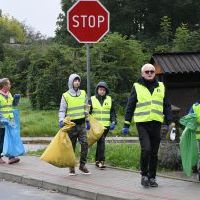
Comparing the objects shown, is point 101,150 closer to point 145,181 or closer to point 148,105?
point 145,181

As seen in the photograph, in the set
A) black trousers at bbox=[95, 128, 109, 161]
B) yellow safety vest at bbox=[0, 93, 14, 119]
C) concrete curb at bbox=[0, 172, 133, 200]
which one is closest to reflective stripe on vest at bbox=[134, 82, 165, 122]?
concrete curb at bbox=[0, 172, 133, 200]

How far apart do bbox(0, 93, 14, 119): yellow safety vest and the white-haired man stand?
13.2ft

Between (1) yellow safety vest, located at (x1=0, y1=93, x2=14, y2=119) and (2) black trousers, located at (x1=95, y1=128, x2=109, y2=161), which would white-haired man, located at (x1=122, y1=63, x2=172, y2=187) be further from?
(1) yellow safety vest, located at (x1=0, y1=93, x2=14, y2=119)

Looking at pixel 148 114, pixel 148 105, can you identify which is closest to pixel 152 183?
pixel 148 114

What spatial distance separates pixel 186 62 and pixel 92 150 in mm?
4435

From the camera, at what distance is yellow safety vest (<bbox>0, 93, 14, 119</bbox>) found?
41.8ft

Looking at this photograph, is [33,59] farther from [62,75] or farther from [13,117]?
[13,117]

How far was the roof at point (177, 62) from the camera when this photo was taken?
52.6ft

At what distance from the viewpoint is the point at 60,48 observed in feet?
99.7

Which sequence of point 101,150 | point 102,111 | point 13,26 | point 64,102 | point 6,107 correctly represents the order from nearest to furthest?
point 64,102, point 101,150, point 102,111, point 6,107, point 13,26

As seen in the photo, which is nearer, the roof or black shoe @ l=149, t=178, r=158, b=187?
black shoe @ l=149, t=178, r=158, b=187

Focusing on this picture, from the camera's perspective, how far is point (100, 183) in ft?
32.4

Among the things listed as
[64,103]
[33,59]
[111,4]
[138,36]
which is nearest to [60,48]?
[33,59]

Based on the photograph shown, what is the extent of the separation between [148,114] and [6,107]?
439cm
